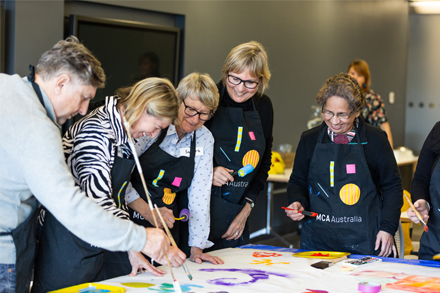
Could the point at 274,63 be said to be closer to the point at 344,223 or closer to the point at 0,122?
the point at 344,223

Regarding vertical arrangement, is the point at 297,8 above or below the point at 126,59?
above

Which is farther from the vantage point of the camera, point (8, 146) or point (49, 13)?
point (49, 13)

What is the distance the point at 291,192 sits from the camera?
232 centimetres

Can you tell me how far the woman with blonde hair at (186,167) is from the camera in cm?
195

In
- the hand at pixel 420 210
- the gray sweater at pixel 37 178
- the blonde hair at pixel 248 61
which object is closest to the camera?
the gray sweater at pixel 37 178

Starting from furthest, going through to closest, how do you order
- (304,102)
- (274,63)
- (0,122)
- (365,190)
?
1. (304,102)
2. (274,63)
3. (365,190)
4. (0,122)

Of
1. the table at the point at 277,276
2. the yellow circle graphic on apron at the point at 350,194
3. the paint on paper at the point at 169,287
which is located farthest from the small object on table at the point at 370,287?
the yellow circle graphic on apron at the point at 350,194

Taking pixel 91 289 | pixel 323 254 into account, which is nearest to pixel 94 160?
pixel 91 289

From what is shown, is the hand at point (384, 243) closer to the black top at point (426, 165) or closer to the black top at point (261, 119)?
the black top at point (426, 165)

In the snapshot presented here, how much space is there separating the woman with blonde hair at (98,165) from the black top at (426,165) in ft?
4.08

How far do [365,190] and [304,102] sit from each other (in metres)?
3.69

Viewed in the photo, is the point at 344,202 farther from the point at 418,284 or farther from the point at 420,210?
the point at 418,284

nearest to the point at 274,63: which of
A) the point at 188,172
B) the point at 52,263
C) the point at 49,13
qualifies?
the point at 49,13

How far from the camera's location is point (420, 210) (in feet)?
6.85
